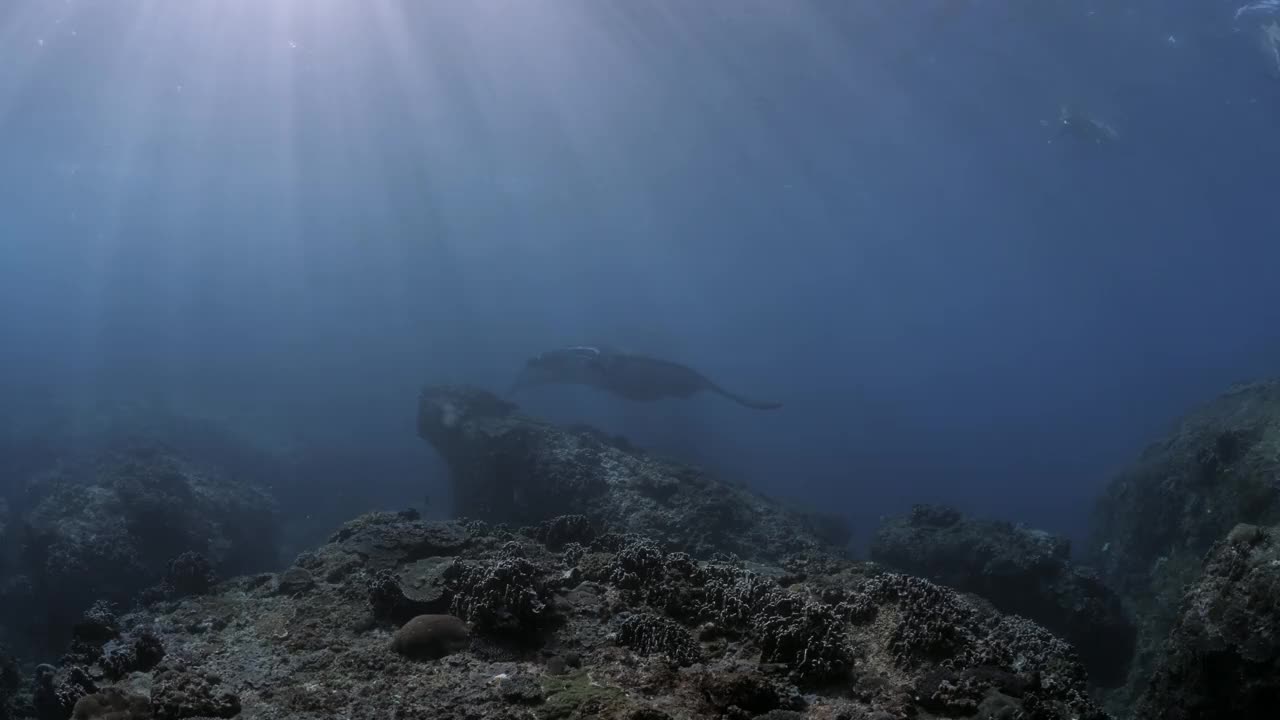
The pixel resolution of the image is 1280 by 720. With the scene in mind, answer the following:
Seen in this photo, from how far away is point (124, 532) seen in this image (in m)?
16.0

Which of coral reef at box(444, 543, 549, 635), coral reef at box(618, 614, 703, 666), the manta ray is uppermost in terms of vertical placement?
the manta ray

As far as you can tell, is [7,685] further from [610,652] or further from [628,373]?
[628,373]

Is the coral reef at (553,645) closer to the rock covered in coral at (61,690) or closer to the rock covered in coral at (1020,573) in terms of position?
the rock covered in coral at (61,690)

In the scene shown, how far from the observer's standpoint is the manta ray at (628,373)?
28.8m

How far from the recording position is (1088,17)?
30250 millimetres

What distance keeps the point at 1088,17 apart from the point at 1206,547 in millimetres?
30030

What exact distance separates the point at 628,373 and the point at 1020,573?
19416mm

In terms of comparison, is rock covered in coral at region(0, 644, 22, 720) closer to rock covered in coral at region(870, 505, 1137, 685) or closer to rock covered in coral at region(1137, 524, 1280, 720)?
rock covered in coral at region(1137, 524, 1280, 720)

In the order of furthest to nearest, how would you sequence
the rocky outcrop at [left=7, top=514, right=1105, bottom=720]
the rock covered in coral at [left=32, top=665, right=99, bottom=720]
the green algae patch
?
the rock covered in coral at [left=32, top=665, right=99, bottom=720]
the rocky outcrop at [left=7, top=514, right=1105, bottom=720]
the green algae patch

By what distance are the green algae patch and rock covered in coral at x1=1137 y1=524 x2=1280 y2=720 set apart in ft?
14.8

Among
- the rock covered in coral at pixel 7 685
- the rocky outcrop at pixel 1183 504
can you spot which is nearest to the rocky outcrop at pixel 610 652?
the rock covered in coral at pixel 7 685

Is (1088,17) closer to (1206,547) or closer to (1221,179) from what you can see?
(1206,547)

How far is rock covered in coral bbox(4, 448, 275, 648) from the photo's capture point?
1445 cm

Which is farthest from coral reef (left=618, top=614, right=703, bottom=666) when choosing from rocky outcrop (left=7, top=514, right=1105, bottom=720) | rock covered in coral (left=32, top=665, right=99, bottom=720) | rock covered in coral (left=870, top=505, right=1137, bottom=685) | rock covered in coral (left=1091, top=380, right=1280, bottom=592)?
rock covered in coral (left=1091, top=380, right=1280, bottom=592)
